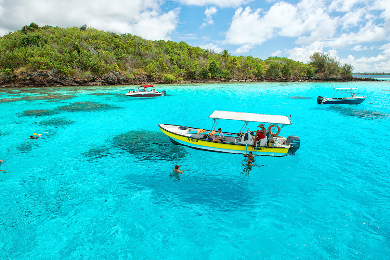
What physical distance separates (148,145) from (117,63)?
9355 centimetres

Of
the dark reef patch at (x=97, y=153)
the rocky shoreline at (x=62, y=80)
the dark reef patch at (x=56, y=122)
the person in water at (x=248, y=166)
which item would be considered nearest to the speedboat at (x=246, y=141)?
the person in water at (x=248, y=166)

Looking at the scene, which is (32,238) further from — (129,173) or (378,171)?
(378,171)

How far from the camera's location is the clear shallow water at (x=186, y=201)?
936 cm

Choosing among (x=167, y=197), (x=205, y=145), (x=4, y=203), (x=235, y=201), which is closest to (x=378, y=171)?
(x=235, y=201)

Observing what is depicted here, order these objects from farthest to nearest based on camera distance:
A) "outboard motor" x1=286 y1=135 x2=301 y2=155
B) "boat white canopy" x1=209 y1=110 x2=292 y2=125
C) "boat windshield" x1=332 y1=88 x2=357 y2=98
Answer: "boat windshield" x1=332 y1=88 x2=357 y2=98 < "boat white canopy" x1=209 y1=110 x2=292 y2=125 < "outboard motor" x1=286 y1=135 x2=301 y2=155

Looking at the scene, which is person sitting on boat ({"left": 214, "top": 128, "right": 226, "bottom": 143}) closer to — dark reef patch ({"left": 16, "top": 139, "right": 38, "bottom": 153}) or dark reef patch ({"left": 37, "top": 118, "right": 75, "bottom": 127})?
dark reef patch ({"left": 16, "top": 139, "right": 38, "bottom": 153})

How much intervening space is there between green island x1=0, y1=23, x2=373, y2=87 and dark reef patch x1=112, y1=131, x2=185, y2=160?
248ft

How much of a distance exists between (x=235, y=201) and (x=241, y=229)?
227 centimetres

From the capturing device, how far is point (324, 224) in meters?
10.6

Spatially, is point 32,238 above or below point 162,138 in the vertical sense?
below

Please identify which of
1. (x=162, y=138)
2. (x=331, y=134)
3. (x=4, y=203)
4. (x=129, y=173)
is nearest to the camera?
(x=4, y=203)

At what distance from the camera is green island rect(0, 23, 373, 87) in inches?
3228

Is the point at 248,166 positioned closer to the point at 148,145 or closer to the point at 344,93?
the point at 148,145

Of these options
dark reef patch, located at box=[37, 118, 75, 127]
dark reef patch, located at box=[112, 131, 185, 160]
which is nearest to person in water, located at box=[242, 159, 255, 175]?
dark reef patch, located at box=[112, 131, 185, 160]
